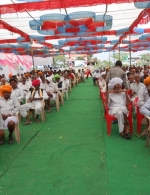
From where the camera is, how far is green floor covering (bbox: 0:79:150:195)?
10.1 feet

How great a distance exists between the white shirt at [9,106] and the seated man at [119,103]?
6.67 ft

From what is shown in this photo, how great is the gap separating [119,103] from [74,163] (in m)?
2.00

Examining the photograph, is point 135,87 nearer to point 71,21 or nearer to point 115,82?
point 115,82

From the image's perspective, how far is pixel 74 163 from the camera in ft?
12.5

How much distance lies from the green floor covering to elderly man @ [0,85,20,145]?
11.3 inches

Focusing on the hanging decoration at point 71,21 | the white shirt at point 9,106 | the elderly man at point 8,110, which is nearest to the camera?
the elderly man at point 8,110

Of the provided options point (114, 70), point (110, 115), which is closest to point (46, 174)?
point (110, 115)

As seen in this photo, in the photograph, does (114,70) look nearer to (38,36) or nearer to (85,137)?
(85,137)

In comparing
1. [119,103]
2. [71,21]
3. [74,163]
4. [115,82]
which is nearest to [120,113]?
[119,103]

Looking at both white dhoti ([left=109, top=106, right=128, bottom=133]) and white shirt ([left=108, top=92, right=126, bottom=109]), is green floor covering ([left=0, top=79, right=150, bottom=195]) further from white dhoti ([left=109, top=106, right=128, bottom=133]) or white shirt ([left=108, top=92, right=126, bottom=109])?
white shirt ([left=108, top=92, right=126, bottom=109])

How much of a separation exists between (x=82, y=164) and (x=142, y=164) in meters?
0.89

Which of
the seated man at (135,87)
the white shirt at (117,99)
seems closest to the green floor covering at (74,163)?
the white shirt at (117,99)

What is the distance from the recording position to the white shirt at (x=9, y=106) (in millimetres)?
5148

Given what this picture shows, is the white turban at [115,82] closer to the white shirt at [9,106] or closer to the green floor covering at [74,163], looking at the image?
the green floor covering at [74,163]
